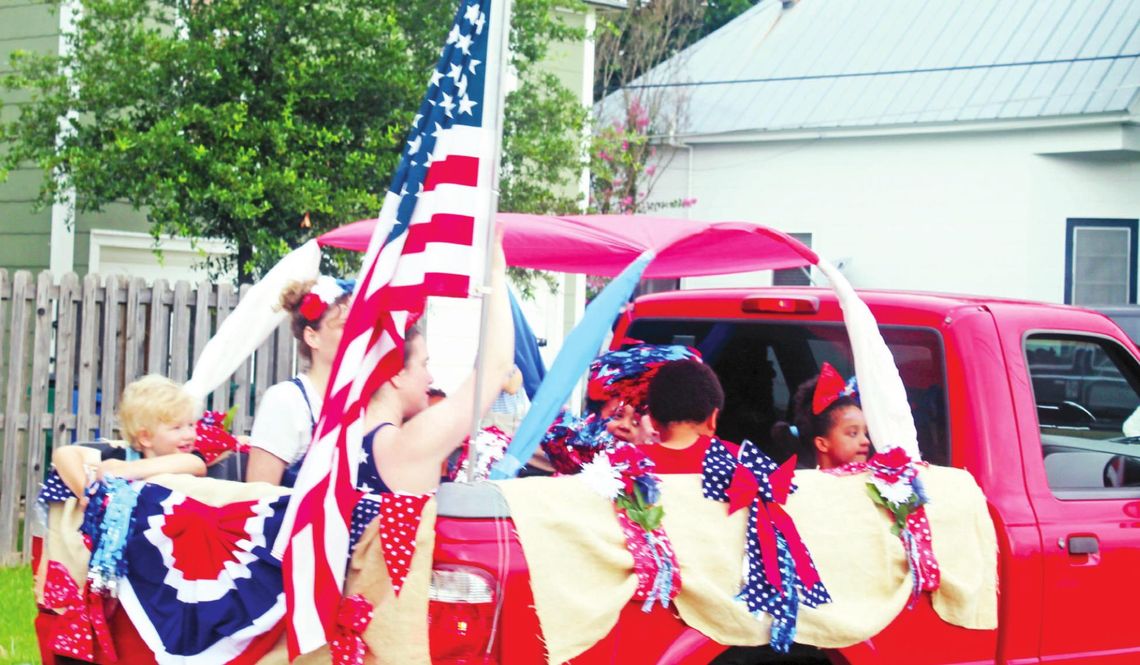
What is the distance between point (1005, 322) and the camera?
15.5 feet

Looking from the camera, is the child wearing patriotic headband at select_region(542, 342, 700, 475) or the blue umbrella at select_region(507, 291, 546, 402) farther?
the blue umbrella at select_region(507, 291, 546, 402)

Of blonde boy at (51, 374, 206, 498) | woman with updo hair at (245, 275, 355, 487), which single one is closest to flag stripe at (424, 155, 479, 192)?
woman with updo hair at (245, 275, 355, 487)

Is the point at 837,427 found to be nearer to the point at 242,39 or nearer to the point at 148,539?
the point at 148,539

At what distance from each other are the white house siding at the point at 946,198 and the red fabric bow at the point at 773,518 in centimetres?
1492

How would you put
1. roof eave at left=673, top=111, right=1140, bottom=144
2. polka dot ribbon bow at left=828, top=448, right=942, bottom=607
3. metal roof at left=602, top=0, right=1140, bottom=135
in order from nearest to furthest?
polka dot ribbon bow at left=828, top=448, right=942, bottom=607 < roof eave at left=673, top=111, right=1140, bottom=144 < metal roof at left=602, top=0, right=1140, bottom=135

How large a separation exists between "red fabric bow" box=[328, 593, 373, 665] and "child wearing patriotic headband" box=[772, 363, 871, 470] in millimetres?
2077

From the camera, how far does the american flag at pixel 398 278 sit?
3477mm

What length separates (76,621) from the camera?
3.89 metres

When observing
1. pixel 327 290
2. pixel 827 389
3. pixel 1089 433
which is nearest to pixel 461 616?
pixel 327 290

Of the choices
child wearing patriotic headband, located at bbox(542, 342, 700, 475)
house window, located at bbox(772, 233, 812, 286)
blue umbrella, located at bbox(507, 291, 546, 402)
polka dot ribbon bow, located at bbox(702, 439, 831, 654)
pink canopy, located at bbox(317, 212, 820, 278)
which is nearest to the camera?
polka dot ribbon bow, located at bbox(702, 439, 831, 654)

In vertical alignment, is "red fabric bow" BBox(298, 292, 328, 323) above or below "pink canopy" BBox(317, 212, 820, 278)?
below

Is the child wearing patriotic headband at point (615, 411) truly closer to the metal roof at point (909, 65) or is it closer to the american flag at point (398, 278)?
the american flag at point (398, 278)

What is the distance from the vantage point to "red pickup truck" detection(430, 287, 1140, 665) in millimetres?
3732

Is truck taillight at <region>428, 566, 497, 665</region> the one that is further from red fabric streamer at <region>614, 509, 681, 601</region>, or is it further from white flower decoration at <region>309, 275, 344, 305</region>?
white flower decoration at <region>309, 275, 344, 305</region>
